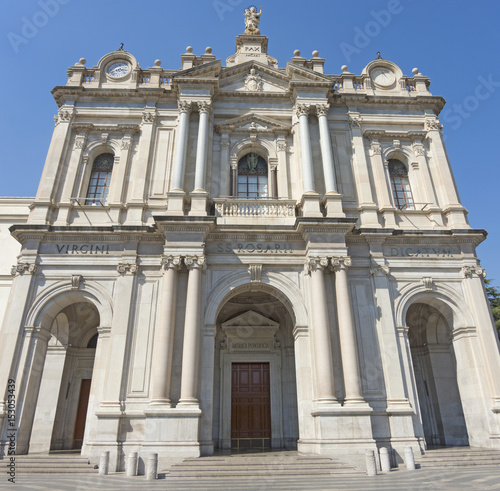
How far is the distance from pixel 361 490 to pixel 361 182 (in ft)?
41.9

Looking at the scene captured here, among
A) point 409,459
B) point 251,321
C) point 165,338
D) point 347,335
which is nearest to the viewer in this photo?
point 409,459

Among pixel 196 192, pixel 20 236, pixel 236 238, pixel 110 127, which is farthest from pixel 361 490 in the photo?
pixel 110 127

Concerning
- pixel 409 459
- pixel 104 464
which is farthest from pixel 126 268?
pixel 409 459

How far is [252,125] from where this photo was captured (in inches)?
763

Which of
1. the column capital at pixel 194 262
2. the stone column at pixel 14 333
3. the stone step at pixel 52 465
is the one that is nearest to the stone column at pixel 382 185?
the column capital at pixel 194 262

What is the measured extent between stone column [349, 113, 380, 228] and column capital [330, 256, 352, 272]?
8.25 feet

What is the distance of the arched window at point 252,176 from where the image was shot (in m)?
18.8

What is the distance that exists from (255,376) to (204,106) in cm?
1293

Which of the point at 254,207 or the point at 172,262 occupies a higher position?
the point at 254,207

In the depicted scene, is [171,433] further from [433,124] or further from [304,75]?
[433,124]

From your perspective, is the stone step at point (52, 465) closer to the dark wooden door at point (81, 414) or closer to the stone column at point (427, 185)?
the dark wooden door at point (81, 414)

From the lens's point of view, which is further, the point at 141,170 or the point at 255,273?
the point at 141,170

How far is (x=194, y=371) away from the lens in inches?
537

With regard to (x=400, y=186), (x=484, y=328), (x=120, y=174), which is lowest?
(x=484, y=328)
